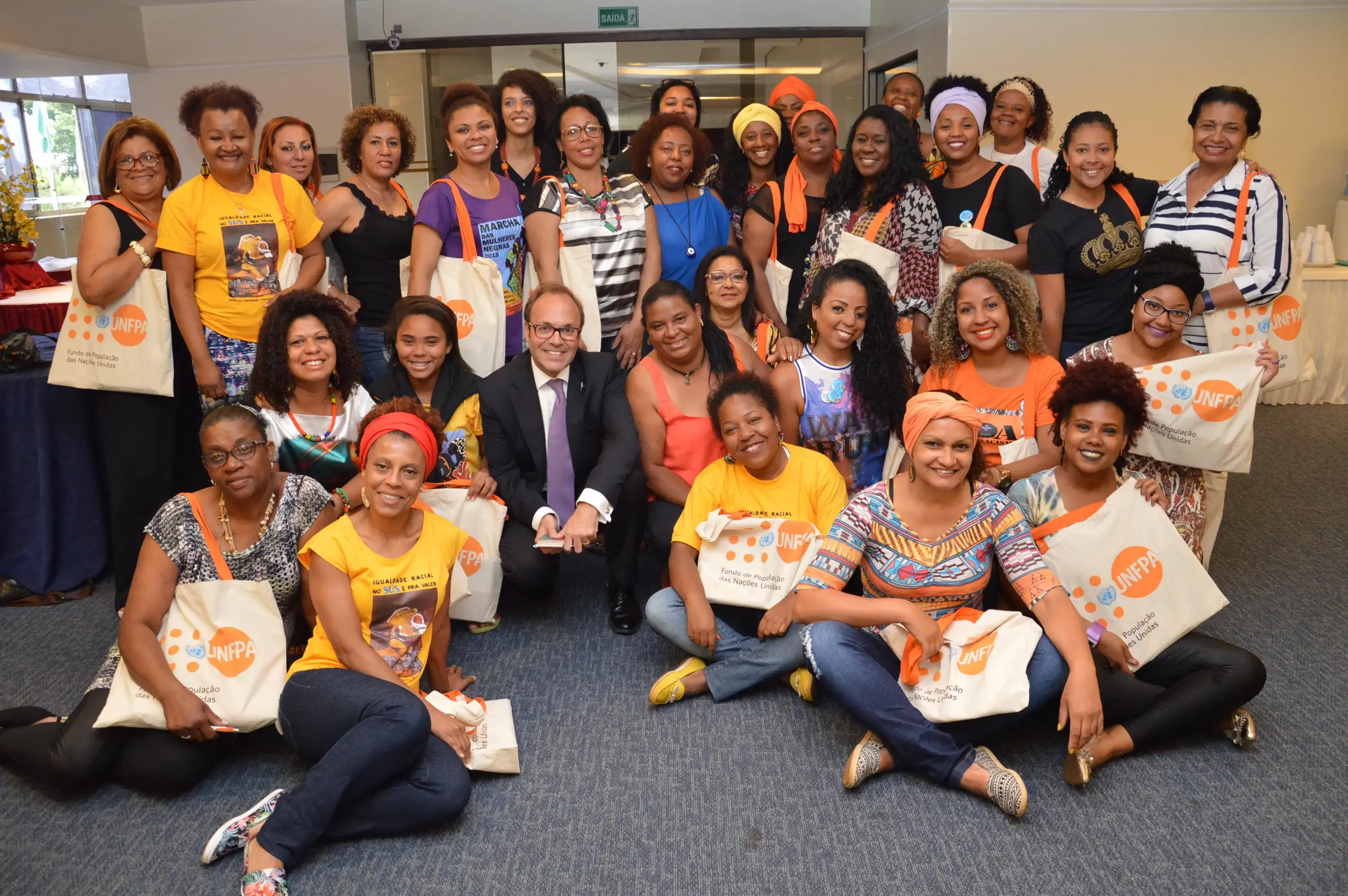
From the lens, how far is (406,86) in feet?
30.2

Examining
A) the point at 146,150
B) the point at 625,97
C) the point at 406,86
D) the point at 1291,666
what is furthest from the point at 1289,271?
the point at 406,86

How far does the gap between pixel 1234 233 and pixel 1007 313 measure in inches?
38.7

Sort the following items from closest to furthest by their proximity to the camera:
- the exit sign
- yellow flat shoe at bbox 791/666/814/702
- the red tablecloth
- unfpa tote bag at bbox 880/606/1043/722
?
unfpa tote bag at bbox 880/606/1043/722, yellow flat shoe at bbox 791/666/814/702, the red tablecloth, the exit sign

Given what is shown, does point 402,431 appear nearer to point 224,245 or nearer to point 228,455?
point 228,455

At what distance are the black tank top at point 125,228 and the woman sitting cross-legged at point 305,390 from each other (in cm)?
59

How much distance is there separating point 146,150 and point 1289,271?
159 inches

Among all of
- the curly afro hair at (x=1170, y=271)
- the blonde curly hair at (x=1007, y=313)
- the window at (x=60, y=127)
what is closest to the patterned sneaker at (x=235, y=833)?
the blonde curly hair at (x=1007, y=313)

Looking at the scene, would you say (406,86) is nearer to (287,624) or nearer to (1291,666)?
(287,624)

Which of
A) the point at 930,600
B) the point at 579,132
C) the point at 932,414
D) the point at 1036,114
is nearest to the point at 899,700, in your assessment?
the point at 930,600

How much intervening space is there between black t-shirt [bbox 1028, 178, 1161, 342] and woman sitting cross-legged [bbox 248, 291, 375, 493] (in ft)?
8.33

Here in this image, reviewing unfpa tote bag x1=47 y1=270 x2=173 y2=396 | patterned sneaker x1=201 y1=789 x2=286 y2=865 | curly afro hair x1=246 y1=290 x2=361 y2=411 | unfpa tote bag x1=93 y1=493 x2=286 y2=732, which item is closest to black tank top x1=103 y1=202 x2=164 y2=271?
unfpa tote bag x1=47 y1=270 x2=173 y2=396

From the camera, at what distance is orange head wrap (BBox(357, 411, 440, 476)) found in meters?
2.66

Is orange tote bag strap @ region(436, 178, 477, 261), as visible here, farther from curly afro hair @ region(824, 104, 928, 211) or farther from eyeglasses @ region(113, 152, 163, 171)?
curly afro hair @ region(824, 104, 928, 211)

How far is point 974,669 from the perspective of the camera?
8.10 feet
